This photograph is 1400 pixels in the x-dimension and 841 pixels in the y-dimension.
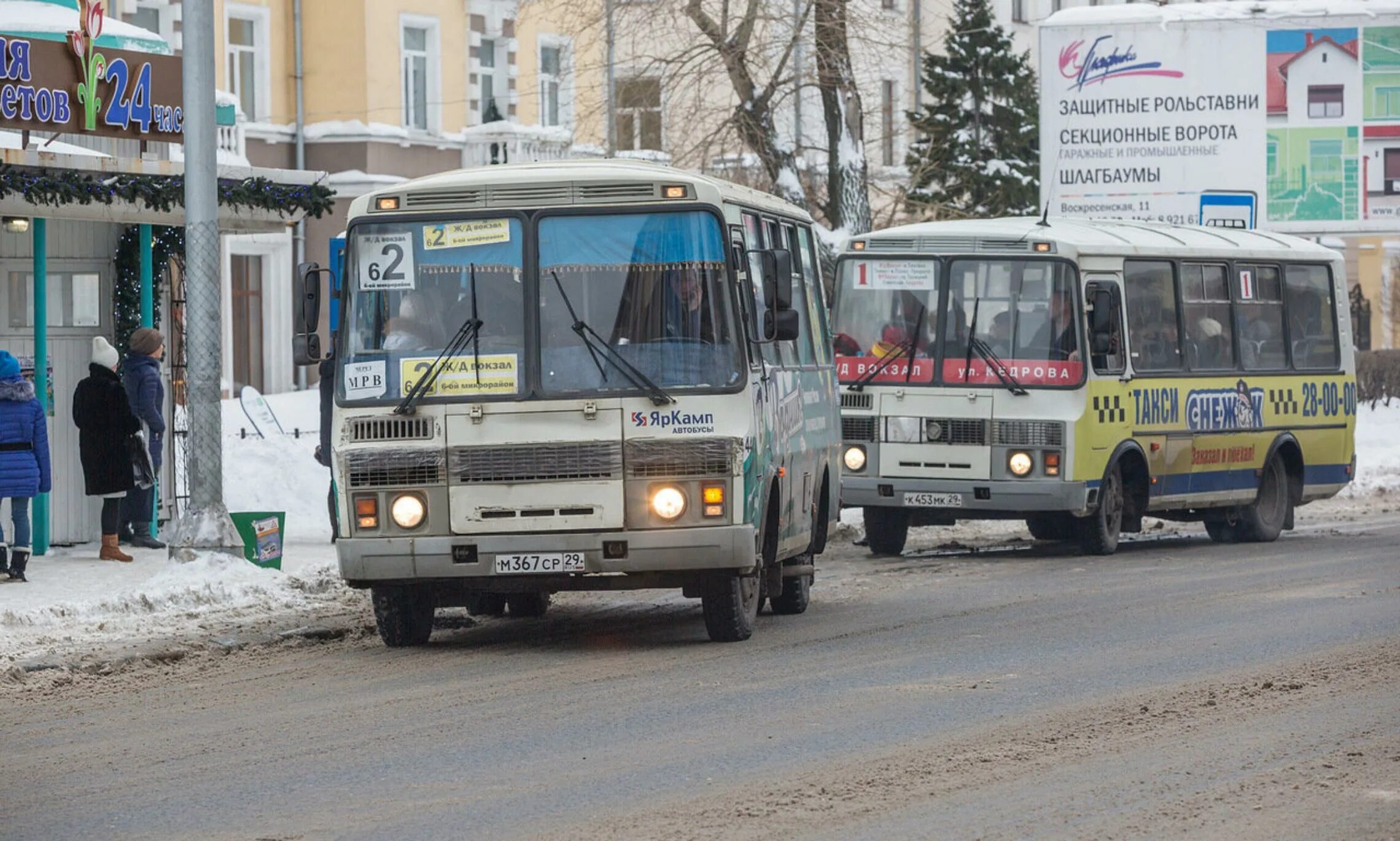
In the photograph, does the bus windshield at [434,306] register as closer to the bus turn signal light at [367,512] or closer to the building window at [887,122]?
the bus turn signal light at [367,512]

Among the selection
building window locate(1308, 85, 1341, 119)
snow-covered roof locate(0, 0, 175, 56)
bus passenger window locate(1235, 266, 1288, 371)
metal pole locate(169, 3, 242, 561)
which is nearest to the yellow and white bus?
bus passenger window locate(1235, 266, 1288, 371)

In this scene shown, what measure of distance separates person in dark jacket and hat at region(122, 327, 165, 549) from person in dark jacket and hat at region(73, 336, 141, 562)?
49 centimetres

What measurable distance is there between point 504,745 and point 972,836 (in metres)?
2.52

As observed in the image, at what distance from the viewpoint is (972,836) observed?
24.9ft

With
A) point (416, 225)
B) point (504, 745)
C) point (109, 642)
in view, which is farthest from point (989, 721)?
point (109, 642)

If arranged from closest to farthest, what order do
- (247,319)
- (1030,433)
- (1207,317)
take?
(1030,433) → (1207,317) → (247,319)

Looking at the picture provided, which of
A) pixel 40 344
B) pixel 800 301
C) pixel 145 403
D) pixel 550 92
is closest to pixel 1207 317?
pixel 800 301

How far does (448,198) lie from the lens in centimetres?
1294

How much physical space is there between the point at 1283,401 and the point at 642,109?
12.5 m

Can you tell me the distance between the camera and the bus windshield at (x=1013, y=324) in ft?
64.6

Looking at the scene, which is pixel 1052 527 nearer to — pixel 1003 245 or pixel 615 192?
pixel 1003 245

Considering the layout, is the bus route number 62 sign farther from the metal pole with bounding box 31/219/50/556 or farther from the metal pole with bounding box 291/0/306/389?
the metal pole with bounding box 291/0/306/389

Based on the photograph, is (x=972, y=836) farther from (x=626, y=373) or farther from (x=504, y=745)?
(x=626, y=373)

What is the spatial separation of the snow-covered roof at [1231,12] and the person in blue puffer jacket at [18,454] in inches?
932
